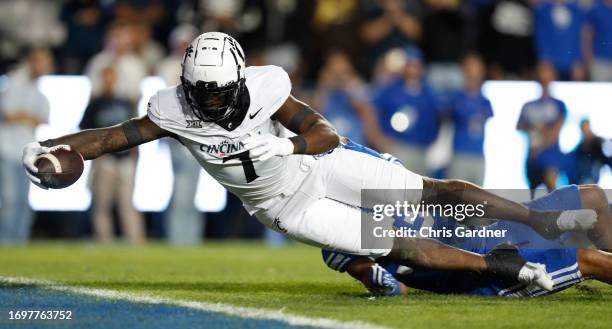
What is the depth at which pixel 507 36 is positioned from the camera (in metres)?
13.9

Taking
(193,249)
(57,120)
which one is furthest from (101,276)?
(57,120)

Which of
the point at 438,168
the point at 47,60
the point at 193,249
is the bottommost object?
the point at 193,249

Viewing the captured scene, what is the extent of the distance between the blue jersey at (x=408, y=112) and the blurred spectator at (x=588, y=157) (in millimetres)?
1708

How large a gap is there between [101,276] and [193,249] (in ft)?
13.7

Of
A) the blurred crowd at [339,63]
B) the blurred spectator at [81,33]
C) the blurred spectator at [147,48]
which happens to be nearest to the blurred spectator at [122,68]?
the blurred crowd at [339,63]

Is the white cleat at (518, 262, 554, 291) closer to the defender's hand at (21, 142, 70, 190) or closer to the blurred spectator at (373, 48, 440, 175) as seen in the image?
the defender's hand at (21, 142, 70, 190)

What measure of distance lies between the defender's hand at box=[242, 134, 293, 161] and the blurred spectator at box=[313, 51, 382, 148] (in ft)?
23.0

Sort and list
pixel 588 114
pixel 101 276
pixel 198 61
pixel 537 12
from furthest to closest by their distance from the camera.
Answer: pixel 537 12 → pixel 588 114 → pixel 101 276 → pixel 198 61

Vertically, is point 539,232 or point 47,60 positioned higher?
point 47,60

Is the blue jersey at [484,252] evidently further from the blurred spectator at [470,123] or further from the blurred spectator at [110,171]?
the blurred spectator at [110,171]

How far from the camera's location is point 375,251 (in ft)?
21.1

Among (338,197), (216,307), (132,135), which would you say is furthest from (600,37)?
(216,307)

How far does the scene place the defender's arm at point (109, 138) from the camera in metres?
6.48

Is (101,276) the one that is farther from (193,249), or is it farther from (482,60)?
(482,60)
